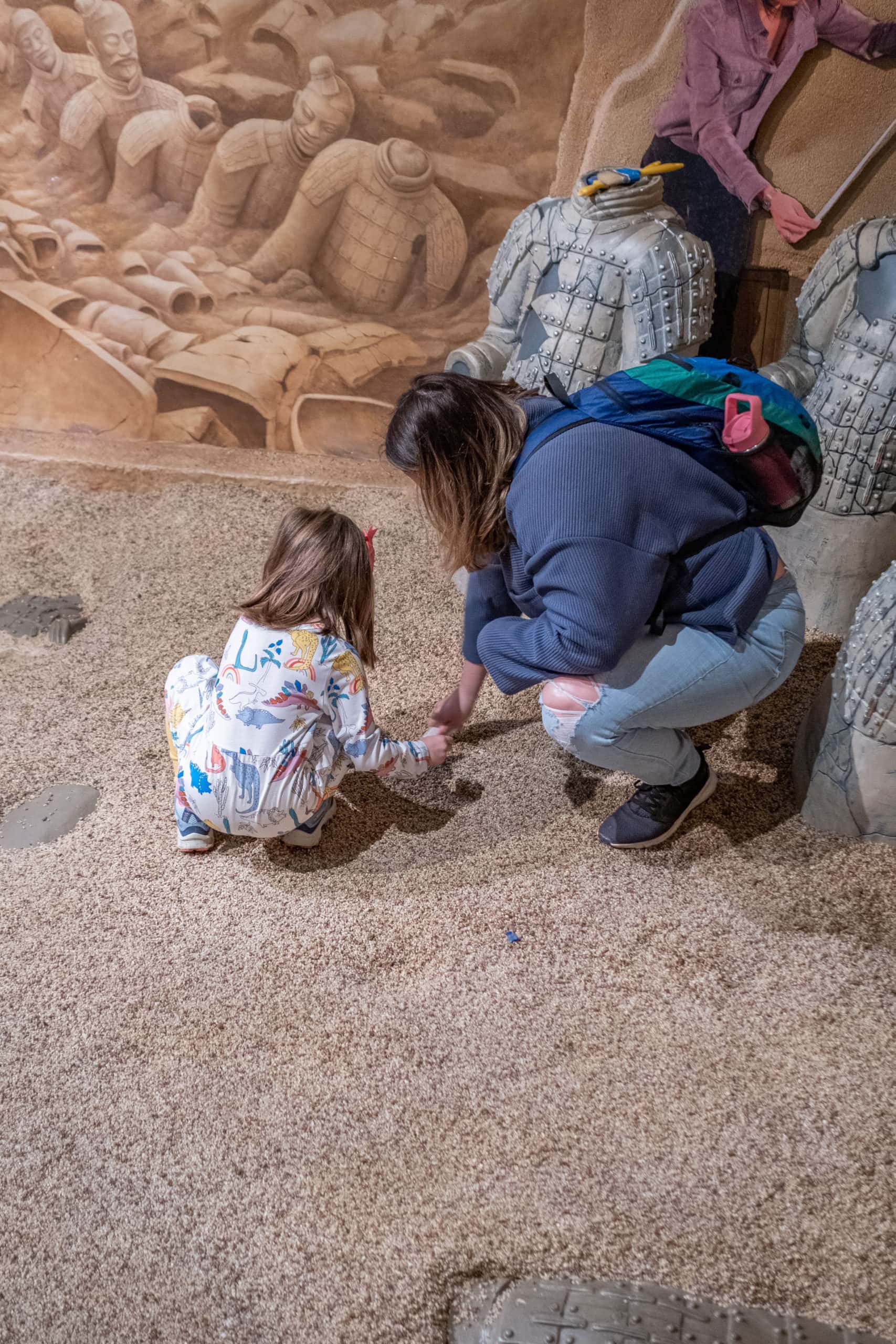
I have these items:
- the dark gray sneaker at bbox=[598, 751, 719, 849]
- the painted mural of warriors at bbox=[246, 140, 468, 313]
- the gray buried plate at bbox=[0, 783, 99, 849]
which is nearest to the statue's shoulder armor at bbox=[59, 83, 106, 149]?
the painted mural of warriors at bbox=[246, 140, 468, 313]

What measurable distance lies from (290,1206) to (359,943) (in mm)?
574

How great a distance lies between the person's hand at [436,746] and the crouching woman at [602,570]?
0.29m

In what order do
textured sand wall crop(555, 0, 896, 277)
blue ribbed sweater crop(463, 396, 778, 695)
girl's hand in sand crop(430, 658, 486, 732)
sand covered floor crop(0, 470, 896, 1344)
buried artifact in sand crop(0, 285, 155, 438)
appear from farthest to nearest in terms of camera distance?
buried artifact in sand crop(0, 285, 155, 438) < textured sand wall crop(555, 0, 896, 277) < girl's hand in sand crop(430, 658, 486, 732) < blue ribbed sweater crop(463, 396, 778, 695) < sand covered floor crop(0, 470, 896, 1344)

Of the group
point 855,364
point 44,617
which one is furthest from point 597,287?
point 44,617

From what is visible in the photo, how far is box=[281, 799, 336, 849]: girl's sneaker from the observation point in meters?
2.35

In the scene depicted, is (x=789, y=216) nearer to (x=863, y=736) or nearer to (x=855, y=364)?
(x=855, y=364)

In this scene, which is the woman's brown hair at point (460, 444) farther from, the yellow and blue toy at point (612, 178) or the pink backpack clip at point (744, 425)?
the yellow and blue toy at point (612, 178)

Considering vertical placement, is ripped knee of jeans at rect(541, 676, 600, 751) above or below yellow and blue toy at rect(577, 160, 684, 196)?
below

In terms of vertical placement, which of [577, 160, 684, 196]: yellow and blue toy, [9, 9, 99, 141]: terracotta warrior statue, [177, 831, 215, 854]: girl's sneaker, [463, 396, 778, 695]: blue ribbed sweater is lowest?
[177, 831, 215, 854]: girl's sneaker

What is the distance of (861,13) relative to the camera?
3.00m

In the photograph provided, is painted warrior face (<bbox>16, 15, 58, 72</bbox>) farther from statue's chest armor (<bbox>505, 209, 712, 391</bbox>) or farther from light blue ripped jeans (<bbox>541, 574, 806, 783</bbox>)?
light blue ripped jeans (<bbox>541, 574, 806, 783</bbox>)

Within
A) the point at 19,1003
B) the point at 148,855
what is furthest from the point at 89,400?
the point at 19,1003

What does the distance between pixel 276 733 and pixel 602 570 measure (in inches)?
31.4

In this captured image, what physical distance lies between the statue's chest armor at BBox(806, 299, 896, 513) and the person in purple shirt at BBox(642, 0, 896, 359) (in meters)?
0.70
